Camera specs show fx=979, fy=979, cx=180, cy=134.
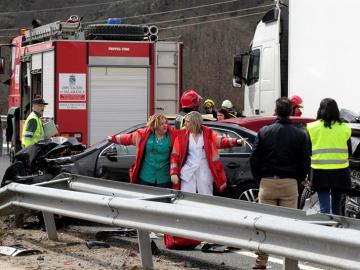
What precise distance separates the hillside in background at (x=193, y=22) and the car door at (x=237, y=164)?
2968 centimetres

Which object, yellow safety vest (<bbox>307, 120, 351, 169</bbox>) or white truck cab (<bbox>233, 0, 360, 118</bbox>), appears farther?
white truck cab (<bbox>233, 0, 360, 118</bbox>)

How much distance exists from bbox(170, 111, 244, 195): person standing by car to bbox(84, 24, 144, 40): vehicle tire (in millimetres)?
9683

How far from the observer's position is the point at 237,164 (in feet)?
39.8

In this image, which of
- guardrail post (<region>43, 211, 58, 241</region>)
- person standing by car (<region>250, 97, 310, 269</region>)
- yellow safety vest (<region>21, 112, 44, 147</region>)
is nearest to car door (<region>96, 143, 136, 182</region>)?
guardrail post (<region>43, 211, 58, 241</region>)

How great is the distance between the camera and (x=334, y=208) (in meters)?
10.3

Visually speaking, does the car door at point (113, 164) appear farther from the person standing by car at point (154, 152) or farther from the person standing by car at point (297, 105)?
the person standing by car at point (297, 105)

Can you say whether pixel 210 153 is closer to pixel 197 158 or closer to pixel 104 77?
pixel 197 158

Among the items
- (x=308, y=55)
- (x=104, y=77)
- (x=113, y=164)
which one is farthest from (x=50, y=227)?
(x=104, y=77)

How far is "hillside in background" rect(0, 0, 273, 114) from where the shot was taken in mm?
53125

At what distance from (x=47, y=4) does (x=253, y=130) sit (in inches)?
3124

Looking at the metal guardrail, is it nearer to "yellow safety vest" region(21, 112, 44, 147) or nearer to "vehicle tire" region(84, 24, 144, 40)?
"yellow safety vest" region(21, 112, 44, 147)

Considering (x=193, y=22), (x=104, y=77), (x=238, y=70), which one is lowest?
(x=104, y=77)

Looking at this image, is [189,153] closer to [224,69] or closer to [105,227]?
[105,227]

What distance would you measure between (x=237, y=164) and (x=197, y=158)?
1.88m
